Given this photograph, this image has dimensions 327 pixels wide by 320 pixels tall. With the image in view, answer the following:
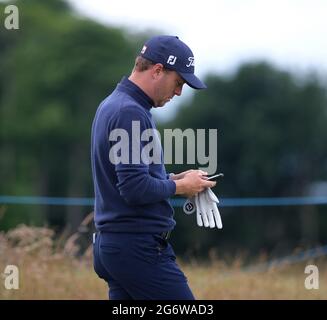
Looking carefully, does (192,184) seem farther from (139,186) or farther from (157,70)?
(157,70)

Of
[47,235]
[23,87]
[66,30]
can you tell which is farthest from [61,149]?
[47,235]

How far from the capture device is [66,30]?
243 feet

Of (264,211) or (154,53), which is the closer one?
(154,53)

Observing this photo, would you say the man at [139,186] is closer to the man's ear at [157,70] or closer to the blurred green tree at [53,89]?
the man's ear at [157,70]

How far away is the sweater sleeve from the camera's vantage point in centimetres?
484

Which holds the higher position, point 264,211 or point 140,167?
point 264,211

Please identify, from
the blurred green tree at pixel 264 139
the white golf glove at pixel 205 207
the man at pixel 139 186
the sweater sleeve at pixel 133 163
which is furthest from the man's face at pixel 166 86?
the blurred green tree at pixel 264 139

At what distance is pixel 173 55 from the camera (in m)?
5.07

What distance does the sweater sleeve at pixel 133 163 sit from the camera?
4.84m

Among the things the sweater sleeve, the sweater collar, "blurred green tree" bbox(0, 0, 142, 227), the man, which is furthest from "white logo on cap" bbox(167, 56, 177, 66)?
"blurred green tree" bbox(0, 0, 142, 227)

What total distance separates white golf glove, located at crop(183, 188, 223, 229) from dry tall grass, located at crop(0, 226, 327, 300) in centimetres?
248
